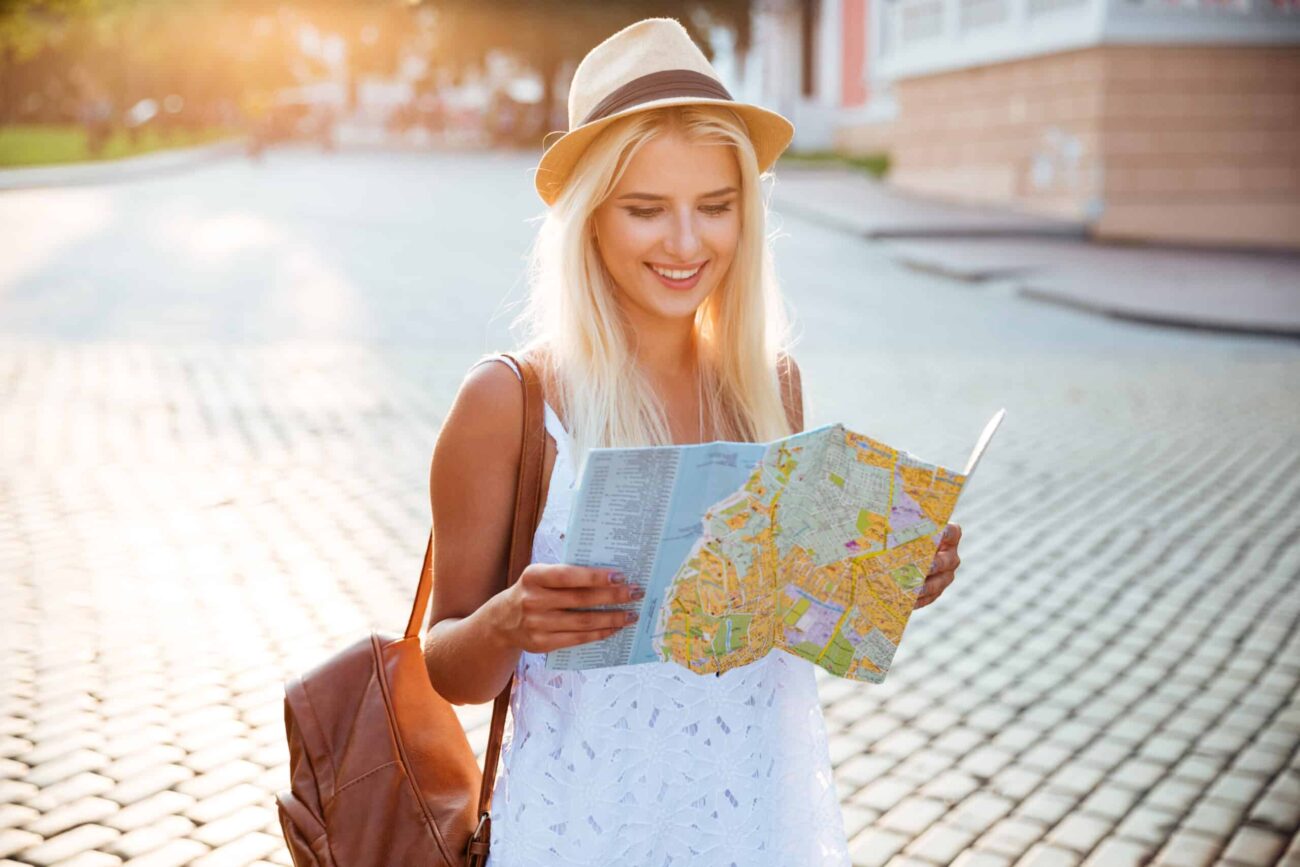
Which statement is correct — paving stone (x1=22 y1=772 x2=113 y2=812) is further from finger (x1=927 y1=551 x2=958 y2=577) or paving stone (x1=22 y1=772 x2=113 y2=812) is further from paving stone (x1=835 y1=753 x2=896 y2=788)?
finger (x1=927 y1=551 x2=958 y2=577)

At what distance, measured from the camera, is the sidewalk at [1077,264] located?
13523 mm

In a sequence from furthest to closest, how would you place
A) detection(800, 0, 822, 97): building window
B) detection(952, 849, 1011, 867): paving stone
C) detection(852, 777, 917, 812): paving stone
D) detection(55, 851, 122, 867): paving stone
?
detection(800, 0, 822, 97): building window, detection(852, 777, 917, 812): paving stone, detection(952, 849, 1011, 867): paving stone, detection(55, 851, 122, 867): paving stone

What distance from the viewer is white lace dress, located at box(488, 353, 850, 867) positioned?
1.96 metres

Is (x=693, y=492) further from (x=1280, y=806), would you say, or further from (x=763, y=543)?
(x=1280, y=806)

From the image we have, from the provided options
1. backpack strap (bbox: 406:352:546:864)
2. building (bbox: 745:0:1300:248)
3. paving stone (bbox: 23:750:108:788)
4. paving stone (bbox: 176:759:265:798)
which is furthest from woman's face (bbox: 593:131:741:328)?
building (bbox: 745:0:1300:248)

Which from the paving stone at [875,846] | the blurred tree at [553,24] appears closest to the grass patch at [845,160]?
the blurred tree at [553,24]

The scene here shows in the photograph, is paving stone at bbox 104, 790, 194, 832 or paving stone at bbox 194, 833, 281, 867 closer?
paving stone at bbox 194, 833, 281, 867

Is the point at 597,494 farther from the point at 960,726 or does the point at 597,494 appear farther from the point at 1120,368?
the point at 1120,368

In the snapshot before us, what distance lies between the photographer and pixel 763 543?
1717mm

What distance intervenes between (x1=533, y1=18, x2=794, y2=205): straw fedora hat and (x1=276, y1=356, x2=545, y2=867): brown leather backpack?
32 cm

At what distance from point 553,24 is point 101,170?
60.5 feet

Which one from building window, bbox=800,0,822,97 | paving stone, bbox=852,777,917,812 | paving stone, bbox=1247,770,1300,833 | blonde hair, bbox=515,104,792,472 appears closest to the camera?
blonde hair, bbox=515,104,792,472

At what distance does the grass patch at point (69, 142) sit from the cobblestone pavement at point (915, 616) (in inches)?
668

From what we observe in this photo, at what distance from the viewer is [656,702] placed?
200 centimetres
